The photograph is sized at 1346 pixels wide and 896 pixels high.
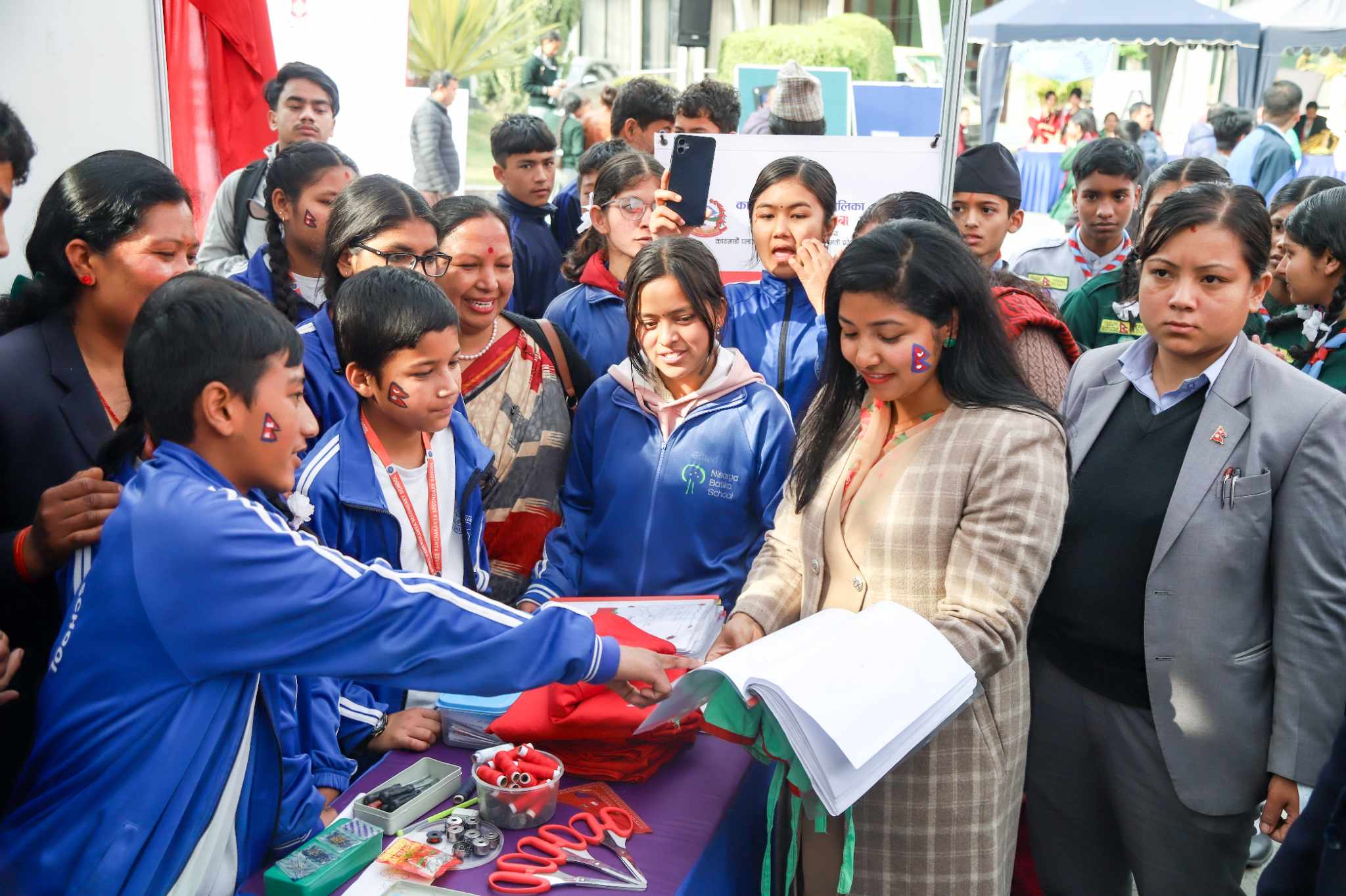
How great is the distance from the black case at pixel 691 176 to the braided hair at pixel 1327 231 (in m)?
1.77

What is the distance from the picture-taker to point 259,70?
4.07 m

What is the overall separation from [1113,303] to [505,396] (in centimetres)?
220

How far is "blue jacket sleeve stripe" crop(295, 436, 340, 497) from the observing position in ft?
6.63

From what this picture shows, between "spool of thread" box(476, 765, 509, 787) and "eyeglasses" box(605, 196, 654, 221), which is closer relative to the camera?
"spool of thread" box(476, 765, 509, 787)

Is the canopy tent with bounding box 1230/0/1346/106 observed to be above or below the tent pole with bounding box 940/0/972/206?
above

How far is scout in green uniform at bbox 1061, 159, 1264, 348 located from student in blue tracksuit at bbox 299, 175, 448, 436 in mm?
2276

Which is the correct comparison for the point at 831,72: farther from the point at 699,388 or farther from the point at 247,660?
the point at 247,660

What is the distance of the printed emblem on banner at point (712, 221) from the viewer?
3.66 metres

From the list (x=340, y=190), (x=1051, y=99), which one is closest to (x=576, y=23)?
(x=1051, y=99)

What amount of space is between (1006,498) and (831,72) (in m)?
5.29

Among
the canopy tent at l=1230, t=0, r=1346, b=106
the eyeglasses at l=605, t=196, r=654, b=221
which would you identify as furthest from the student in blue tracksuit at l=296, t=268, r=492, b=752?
the canopy tent at l=1230, t=0, r=1346, b=106

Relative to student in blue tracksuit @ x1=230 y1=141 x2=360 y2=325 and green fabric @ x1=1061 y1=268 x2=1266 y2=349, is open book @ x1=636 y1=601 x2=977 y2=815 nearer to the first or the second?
student in blue tracksuit @ x1=230 y1=141 x2=360 y2=325

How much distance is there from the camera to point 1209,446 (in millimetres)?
1966

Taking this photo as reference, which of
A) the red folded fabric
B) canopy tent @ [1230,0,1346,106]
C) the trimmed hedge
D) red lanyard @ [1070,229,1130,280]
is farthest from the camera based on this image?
the trimmed hedge
